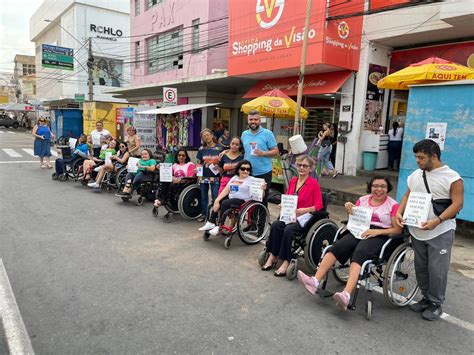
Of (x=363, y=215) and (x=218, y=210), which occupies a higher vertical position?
(x=363, y=215)

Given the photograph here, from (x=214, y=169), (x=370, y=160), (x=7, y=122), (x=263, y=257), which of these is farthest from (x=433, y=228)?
(x=7, y=122)

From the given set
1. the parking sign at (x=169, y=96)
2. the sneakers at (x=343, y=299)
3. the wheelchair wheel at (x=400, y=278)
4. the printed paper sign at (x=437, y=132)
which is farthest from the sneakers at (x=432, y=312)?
the parking sign at (x=169, y=96)

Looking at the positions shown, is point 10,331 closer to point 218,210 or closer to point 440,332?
point 218,210

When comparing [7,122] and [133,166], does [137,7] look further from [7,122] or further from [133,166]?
[7,122]

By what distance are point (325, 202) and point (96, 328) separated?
8.89ft

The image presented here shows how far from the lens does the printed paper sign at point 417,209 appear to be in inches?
121

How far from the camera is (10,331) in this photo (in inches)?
111

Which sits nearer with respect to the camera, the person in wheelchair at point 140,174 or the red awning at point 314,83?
the person in wheelchair at point 140,174

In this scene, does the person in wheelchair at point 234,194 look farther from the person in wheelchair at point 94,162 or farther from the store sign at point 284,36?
the store sign at point 284,36

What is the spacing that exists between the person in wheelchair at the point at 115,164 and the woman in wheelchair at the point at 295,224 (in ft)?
17.0

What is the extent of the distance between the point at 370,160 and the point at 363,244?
748 centimetres

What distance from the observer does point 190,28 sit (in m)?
16.7

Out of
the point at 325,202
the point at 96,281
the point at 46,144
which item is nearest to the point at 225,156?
the point at 325,202

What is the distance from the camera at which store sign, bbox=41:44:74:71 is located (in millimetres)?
23594
